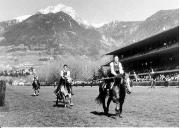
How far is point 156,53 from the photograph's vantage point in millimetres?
58844

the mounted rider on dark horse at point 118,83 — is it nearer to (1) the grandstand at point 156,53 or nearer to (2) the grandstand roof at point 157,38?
(1) the grandstand at point 156,53

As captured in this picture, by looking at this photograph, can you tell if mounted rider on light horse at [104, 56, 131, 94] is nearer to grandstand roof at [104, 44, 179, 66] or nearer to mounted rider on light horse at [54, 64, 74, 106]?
mounted rider on light horse at [54, 64, 74, 106]

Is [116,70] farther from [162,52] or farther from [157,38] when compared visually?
[157,38]

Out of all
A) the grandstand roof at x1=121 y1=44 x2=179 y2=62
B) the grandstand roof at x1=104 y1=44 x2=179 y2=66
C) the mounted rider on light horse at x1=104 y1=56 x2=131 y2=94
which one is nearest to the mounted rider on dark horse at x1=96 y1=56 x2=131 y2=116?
the mounted rider on light horse at x1=104 y1=56 x2=131 y2=94

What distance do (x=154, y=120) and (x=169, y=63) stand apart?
4715 centimetres

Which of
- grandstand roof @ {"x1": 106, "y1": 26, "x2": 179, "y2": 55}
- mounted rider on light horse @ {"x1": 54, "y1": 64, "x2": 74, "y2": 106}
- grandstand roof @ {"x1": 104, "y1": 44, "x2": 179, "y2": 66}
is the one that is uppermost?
grandstand roof @ {"x1": 106, "y1": 26, "x2": 179, "y2": 55}

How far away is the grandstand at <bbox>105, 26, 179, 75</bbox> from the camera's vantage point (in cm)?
5368

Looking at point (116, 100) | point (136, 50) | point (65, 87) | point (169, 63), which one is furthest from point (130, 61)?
point (116, 100)

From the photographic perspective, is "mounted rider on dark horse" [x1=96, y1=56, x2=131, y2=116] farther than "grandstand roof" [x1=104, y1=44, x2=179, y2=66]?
No

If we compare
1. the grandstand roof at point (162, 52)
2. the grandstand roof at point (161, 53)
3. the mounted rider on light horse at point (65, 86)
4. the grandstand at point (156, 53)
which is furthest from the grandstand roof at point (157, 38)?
the mounted rider on light horse at point (65, 86)

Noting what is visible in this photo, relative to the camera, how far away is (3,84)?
14.1m

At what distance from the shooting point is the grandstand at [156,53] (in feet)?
176

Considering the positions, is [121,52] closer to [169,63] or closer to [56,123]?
[169,63]

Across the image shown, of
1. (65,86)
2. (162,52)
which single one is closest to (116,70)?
(65,86)
